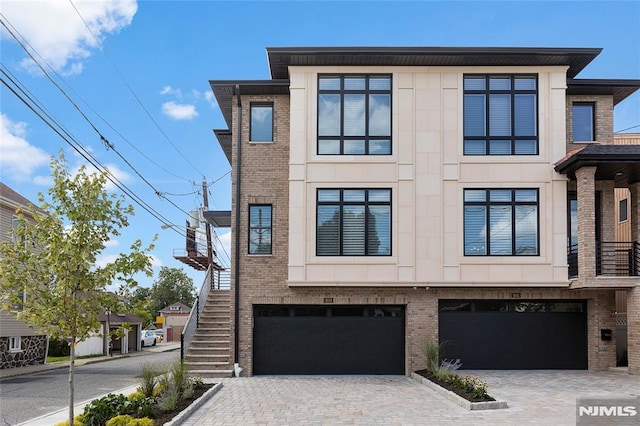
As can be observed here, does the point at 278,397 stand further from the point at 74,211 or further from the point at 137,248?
the point at 74,211

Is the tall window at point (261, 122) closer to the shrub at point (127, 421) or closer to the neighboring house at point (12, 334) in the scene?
the shrub at point (127, 421)

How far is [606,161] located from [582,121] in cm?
292

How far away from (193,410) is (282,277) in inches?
261

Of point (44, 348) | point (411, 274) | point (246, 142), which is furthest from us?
point (44, 348)

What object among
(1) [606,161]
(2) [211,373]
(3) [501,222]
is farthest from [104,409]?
(1) [606,161]

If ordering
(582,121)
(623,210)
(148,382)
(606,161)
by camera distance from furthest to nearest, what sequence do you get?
(623,210), (582,121), (606,161), (148,382)

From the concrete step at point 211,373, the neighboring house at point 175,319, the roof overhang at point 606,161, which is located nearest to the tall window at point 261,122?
the concrete step at point 211,373

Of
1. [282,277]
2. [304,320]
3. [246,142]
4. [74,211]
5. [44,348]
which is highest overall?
[246,142]

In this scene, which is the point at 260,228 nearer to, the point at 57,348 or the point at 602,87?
the point at 602,87

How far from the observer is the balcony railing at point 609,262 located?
17.7 m

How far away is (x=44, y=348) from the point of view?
28.2m

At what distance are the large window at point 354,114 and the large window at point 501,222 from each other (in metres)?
2.93

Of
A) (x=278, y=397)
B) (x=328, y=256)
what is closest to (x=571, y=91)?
(x=328, y=256)

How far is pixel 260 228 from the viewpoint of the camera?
1834cm
